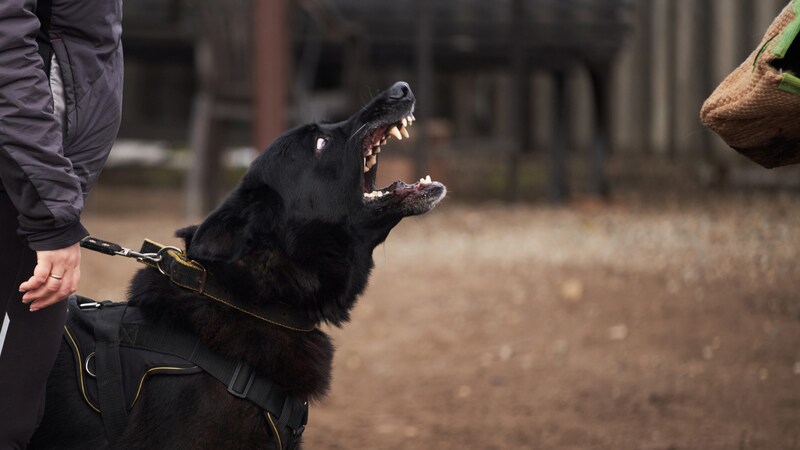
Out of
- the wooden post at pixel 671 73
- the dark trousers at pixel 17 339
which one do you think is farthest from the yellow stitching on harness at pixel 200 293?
the wooden post at pixel 671 73

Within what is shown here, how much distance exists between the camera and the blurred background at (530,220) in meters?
4.65

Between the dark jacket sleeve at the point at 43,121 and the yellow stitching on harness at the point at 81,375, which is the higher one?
the dark jacket sleeve at the point at 43,121

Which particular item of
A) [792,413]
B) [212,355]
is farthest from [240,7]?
[212,355]

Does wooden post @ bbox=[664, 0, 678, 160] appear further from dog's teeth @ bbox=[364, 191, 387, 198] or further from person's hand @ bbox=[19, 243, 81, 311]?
person's hand @ bbox=[19, 243, 81, 311]

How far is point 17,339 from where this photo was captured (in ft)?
7.39

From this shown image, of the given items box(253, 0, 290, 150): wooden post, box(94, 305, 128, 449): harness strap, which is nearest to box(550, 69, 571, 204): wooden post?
box(253, 0, 290, 150): wooden post

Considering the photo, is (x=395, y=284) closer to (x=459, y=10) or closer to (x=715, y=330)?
(x=715, y=330)

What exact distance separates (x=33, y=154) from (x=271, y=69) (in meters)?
5.37

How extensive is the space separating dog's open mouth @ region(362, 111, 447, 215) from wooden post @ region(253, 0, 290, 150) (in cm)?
424

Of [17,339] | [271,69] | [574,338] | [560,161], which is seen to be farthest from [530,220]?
[17,339]

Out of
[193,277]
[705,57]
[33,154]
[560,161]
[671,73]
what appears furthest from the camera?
[671,73]

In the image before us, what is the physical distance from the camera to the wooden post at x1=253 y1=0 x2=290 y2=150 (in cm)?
727

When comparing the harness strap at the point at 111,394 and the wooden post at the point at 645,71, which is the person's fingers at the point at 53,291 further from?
the wooden post at the point at 645,71

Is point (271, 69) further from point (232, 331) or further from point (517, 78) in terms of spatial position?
point (232, 331)
